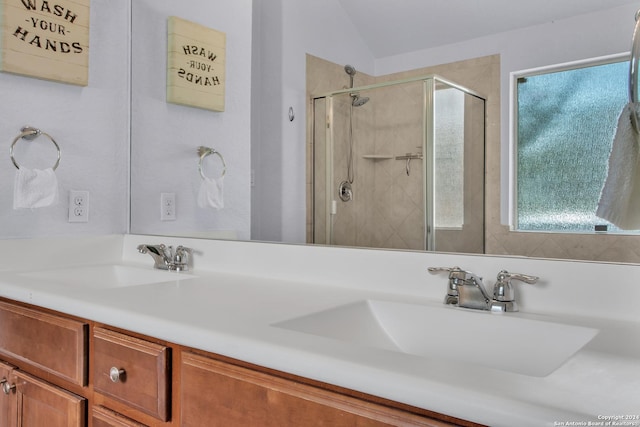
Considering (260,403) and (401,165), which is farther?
(401,165)

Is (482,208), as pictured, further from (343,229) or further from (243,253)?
(243,253)

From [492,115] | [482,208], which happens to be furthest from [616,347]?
[492,115]

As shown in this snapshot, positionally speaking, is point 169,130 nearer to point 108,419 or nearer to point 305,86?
point 305,86

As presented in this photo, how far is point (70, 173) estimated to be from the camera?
1821mm

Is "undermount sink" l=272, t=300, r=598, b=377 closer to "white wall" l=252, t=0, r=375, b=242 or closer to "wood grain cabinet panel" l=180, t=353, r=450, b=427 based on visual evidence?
"wood grain cabinet panel" l=180, t=353, r=450, b=427

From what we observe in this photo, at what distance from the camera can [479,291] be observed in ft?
3.48

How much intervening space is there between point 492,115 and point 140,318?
2.75 feet

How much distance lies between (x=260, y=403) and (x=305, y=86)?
90cm

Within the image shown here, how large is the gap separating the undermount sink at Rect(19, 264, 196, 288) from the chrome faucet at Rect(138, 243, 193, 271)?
0.04m

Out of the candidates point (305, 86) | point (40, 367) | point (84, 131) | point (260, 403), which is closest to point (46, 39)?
point (84, 131)

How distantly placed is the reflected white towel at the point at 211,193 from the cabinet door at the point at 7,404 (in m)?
0.80

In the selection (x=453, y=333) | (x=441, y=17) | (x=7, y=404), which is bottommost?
(x=7, y=404)

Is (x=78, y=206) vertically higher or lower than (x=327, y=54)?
lower

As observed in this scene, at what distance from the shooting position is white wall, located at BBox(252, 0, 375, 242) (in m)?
1.36
